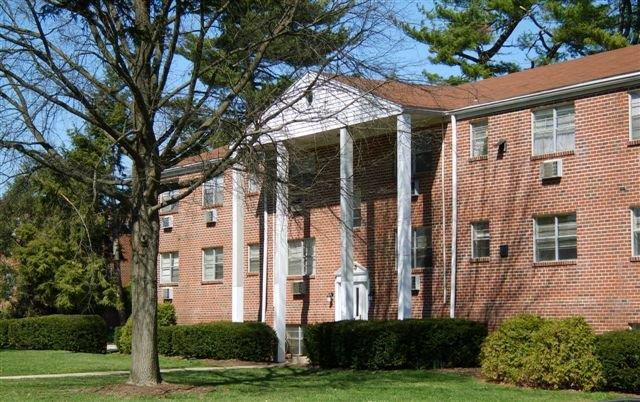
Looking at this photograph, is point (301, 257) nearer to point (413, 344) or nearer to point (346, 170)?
point (346, 170)

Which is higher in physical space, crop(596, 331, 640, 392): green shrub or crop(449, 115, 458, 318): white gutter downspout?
crop(449, 115, 458, 318): white gutter downspout

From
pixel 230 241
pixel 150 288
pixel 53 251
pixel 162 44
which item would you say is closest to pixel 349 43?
pixel 162 44

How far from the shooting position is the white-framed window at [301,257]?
2909 centimetres

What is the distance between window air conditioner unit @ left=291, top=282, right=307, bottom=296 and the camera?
2894 cm

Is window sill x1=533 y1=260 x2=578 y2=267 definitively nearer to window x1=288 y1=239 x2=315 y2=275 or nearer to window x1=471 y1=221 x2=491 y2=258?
window x1=471 y1=221 x2=491 y2=258

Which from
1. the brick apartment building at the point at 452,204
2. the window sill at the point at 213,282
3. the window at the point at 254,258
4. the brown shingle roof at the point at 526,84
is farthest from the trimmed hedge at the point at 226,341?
the brown shingle roof at the point at 526,84

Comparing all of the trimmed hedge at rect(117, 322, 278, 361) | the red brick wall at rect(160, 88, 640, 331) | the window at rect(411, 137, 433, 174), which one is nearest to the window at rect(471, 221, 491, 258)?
the red brick wall at rect(160, 88, 640, 331)

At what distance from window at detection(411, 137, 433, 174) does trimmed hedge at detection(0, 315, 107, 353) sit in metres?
12.1

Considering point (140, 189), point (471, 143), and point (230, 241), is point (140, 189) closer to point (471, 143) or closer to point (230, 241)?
point (471, 143)

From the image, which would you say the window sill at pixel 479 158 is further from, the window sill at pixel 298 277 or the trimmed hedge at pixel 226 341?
the trimmed hedge at pixel 226 341

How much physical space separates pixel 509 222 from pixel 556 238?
4.44 ft

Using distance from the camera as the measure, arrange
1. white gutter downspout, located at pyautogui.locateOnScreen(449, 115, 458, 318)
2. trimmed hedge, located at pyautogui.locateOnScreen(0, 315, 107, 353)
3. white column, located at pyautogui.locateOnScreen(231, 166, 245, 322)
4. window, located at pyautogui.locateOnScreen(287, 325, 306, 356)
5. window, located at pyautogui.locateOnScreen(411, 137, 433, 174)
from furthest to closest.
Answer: trimmed hedge, located at pyautogui.locateOnScreen(0, 315, 107, 353)
white column, located at pyautogui.locateOnScreen(231, 166, 245, 322)
window, located at pyautogui.locateOnScreen(287, 325, 306, 356)
window, located at pyautogui.locateOnScreen(411, 137, 433, 174)
white gutter downspout, located at pyautogui.locateOnScreen(449, 115, 458, 318)

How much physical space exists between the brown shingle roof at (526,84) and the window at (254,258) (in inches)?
331

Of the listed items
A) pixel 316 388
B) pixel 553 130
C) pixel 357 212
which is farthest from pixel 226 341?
pixel 553 130
